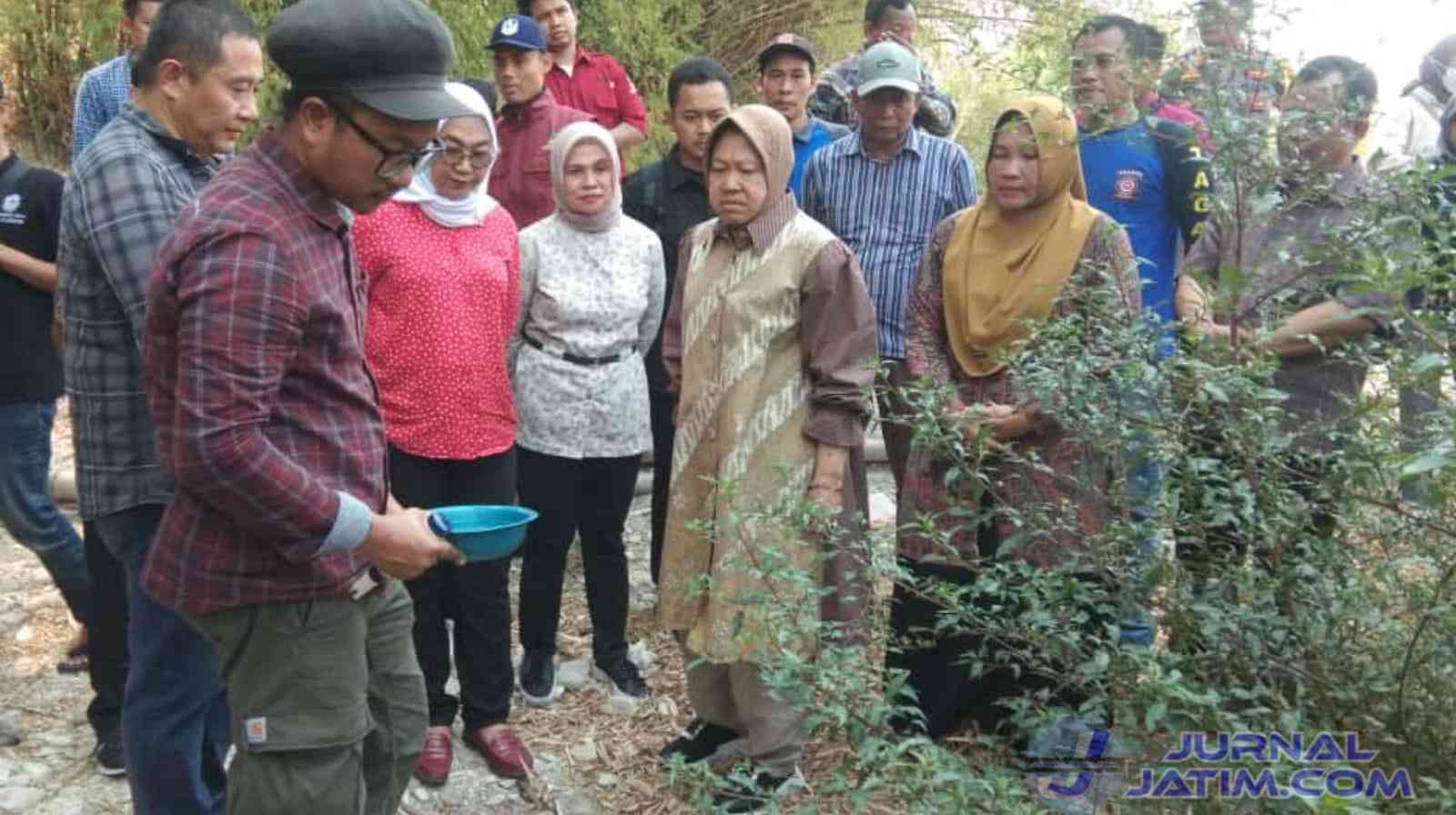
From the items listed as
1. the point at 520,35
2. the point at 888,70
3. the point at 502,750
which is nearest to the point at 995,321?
the point at 888,70

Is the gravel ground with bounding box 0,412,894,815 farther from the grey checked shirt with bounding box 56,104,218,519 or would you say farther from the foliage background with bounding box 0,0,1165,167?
the foliage background with bounding box 0,0,1165,167

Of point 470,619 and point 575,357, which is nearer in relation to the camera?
point 470,619

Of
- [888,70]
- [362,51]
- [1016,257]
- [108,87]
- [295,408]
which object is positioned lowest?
[295,408]

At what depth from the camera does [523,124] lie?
199 inches

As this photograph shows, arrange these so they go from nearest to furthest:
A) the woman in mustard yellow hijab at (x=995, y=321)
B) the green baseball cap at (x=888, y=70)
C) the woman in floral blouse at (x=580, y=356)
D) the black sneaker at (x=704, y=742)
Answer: the woman in mustard yellow hijab at (x=995, y=321)
the black sneaker at (x=704, y=742)
the woman in floral blouse at (x=580, y=356)
the green baseball cap at (x=888, y=70)

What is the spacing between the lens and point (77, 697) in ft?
13.9

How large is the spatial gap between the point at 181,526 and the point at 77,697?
2326 millimetres

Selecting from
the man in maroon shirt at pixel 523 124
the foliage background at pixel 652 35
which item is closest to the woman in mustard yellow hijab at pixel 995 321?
the man in maroon shirt at pixel 523 124

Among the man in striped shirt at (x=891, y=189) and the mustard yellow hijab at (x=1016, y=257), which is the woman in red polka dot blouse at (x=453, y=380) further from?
the mustard yellow hijab at (x=1016, y=257)

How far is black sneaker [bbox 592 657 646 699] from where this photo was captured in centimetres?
434

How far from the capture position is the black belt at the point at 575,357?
4.05 meters

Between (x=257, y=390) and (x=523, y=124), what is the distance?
3.09 meters

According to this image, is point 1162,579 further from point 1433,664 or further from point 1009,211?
point 1009,211

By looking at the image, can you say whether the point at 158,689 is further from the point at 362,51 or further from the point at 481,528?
the point at 362,51
